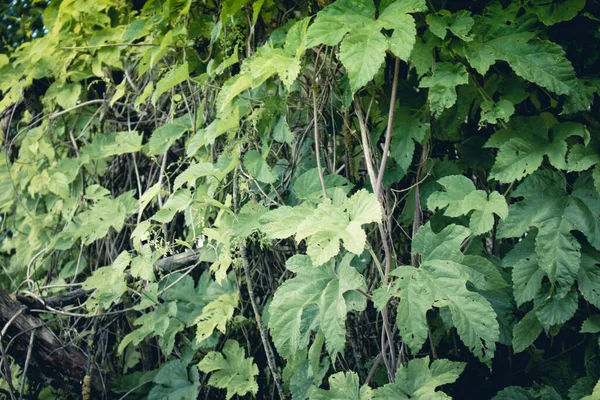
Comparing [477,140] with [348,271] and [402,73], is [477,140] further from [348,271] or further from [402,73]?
[348,271]

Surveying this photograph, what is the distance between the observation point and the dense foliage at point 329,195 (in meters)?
1.37

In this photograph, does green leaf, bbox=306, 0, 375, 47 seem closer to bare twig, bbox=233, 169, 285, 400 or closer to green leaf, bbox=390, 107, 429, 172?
green leaf, bbox=390, 107, 429, 172

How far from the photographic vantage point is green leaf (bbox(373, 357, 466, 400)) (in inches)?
53.9

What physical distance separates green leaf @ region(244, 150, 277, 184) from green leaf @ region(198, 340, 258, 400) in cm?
61

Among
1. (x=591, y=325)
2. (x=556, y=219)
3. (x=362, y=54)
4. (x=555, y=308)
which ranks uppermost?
(x=362, y=54)

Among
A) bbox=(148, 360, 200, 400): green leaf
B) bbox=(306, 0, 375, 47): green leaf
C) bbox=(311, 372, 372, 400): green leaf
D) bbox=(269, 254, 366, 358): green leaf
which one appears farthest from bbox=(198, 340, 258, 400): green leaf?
bbox=(306, 0, 375, 47): green leaf

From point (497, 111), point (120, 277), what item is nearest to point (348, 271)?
point (497, 111)

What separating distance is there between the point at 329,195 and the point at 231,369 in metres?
0.72

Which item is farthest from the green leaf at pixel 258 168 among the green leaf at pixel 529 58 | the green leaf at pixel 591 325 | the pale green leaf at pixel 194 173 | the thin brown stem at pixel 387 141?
the green leaf at pixel 591 325

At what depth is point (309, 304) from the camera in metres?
1.37

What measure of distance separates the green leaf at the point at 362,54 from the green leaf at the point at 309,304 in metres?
0.45

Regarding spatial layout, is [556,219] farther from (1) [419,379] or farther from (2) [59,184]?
(2) [59,184]

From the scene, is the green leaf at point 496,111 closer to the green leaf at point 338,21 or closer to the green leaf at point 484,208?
the green leaf at point 484,208

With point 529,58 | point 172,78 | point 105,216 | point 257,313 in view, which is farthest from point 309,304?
point 105,216
